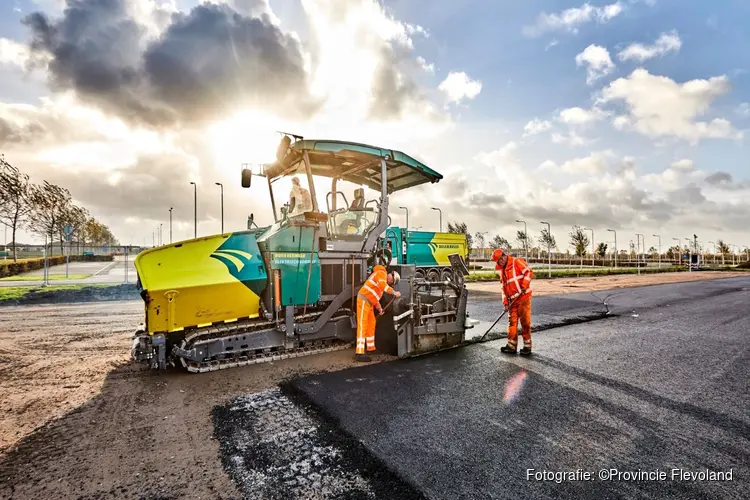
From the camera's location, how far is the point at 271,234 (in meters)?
5.18

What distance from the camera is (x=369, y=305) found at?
5.41 meters

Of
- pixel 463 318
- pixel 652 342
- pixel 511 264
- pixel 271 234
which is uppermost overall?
pixel 271 234

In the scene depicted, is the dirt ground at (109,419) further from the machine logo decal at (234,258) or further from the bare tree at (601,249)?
the bare tree at (601,249)

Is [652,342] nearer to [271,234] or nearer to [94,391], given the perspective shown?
[271,234]

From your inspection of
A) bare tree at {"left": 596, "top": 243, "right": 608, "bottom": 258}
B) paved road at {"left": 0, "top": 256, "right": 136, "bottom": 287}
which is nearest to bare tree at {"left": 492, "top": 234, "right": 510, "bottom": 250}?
bare tree at {"left": 596, "top": 243, "right": 608, "bottom": 258}

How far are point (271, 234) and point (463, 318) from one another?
11.2 feet

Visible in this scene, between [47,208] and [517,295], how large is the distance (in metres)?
37.8

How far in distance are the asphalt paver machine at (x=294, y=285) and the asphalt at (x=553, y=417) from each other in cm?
77

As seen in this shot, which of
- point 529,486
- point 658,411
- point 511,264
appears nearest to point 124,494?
point 529,486

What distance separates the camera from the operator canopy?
17.8ft

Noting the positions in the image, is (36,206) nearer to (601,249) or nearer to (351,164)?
(351,164)

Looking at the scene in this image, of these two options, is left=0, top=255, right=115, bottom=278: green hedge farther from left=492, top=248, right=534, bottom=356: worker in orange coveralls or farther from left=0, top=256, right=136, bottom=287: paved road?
left=492, top=248, right=534, bottom=356: worker in orange coveralls

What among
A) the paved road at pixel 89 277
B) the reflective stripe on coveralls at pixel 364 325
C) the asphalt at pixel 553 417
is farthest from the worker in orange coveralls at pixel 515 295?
the paved road at pixel 89 277

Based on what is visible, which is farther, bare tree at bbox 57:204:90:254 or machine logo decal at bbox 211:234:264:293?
bare tree at bbox 57:204:90:254
